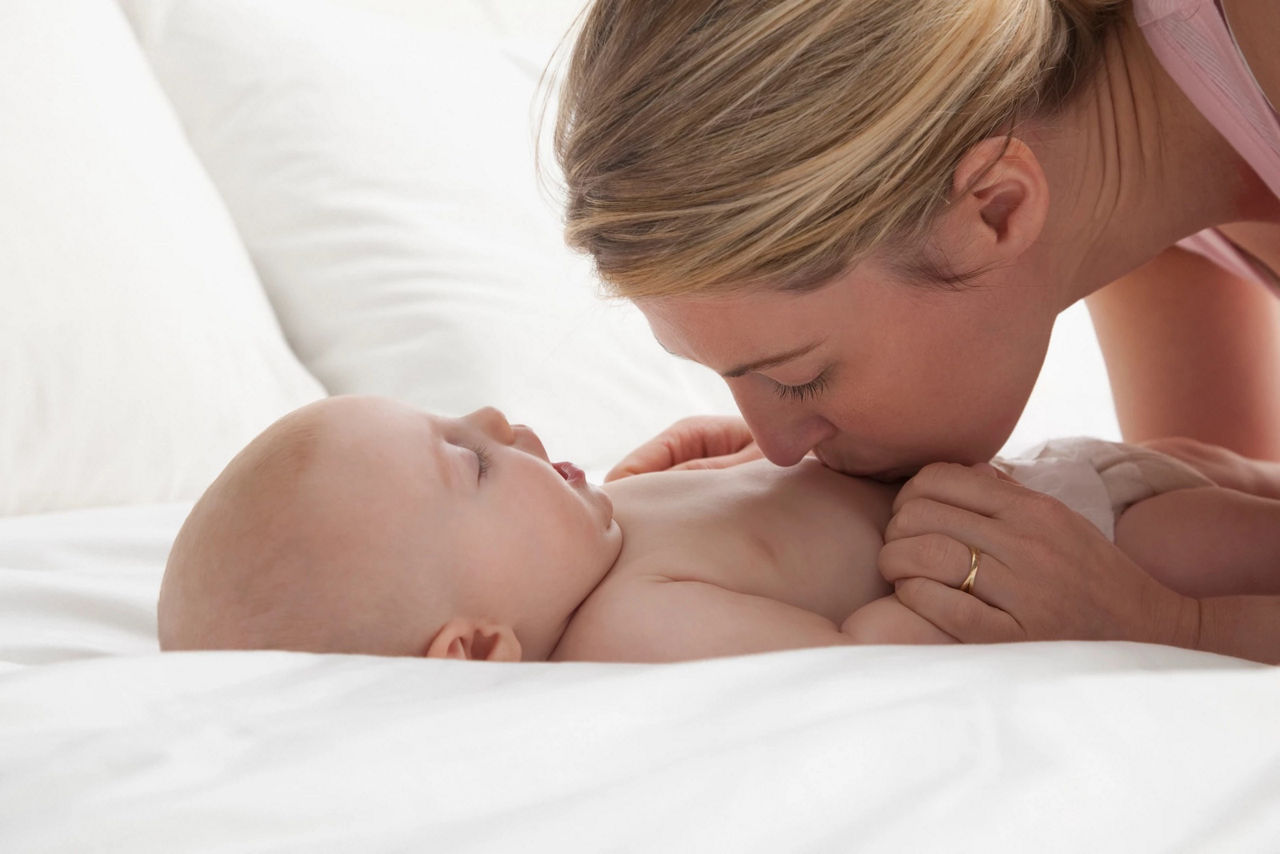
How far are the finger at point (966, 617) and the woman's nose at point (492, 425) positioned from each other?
39 centimetres

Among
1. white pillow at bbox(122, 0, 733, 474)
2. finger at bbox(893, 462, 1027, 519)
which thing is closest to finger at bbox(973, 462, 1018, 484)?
finger at bbox(893, 462, 1027, 519)

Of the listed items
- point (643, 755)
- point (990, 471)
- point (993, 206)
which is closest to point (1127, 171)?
point (993, 206)

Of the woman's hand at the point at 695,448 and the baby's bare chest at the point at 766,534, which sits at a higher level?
the baby's bare chest at the point at 766,534

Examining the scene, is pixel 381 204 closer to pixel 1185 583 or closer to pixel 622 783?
pixel 1185 583

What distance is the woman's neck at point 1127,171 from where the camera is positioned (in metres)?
1.13

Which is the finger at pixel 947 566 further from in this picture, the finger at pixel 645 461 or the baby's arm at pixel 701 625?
the finger at pixel 645 461

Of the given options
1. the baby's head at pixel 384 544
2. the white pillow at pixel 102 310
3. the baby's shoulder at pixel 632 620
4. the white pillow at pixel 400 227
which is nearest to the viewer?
the baby's head at pixel 384 544

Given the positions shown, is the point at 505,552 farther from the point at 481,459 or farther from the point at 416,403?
the point at 416,403

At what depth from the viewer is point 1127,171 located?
119 centimetres

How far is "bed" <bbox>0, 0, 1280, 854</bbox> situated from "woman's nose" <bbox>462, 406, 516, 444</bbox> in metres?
0.32

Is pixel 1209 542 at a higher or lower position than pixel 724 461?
higher

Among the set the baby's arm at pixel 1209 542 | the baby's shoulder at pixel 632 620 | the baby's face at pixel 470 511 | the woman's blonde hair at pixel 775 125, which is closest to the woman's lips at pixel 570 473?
the baby's face at pixel 470 511

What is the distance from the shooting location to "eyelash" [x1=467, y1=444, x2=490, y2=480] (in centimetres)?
107

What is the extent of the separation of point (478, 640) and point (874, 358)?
417 millimetres
